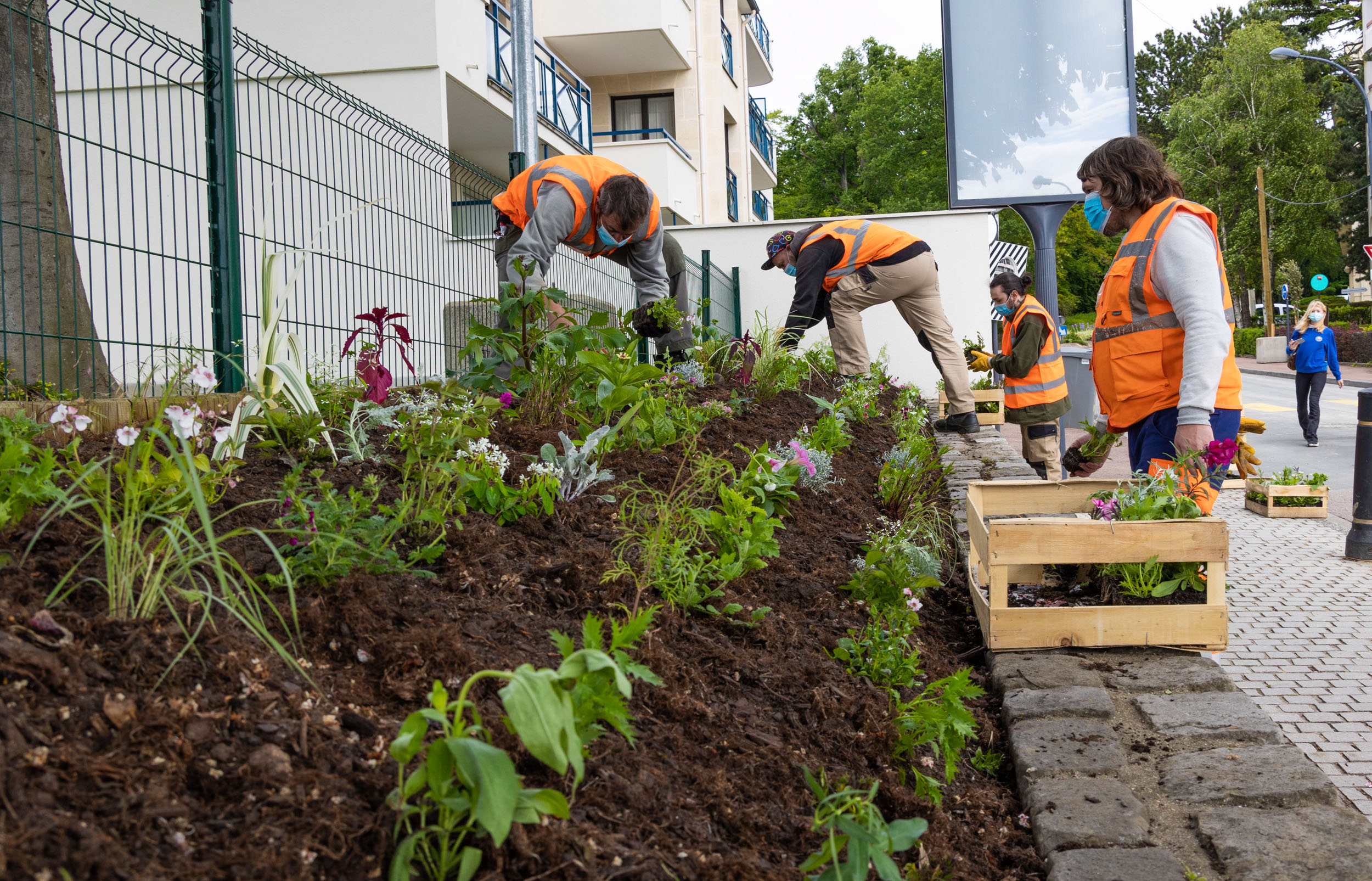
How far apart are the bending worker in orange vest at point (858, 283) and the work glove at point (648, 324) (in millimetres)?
1713

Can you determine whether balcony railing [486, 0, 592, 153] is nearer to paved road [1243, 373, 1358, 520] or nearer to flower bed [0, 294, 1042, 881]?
flower bed [0, 294, 1042, 881]

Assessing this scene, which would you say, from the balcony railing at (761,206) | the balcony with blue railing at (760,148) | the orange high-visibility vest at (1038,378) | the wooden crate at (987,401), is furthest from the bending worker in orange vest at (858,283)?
the balcony railing at (761,206)

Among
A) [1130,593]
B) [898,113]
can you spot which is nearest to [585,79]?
[1130,593]

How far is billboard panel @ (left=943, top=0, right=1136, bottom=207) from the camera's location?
34.0 feet

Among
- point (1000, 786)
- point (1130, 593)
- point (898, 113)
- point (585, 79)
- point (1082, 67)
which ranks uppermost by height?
point (898, 113)

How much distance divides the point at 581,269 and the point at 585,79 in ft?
47.8

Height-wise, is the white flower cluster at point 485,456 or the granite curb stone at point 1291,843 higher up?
the white flower cluster at point 485,456

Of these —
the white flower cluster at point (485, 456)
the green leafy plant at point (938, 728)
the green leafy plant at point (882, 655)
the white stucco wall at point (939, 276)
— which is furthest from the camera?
the white stucco wall at point (939, 276)

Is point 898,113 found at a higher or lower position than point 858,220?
higher

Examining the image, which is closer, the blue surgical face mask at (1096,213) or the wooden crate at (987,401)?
the blue surgical face mask at (1096,213)

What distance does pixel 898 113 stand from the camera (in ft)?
145

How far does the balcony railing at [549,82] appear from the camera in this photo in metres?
12.9

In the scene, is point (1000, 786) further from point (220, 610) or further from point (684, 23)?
point (684, 23)

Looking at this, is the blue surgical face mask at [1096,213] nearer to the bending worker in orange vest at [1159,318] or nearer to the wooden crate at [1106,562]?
the bending worker in orange vest at [1159,318]
